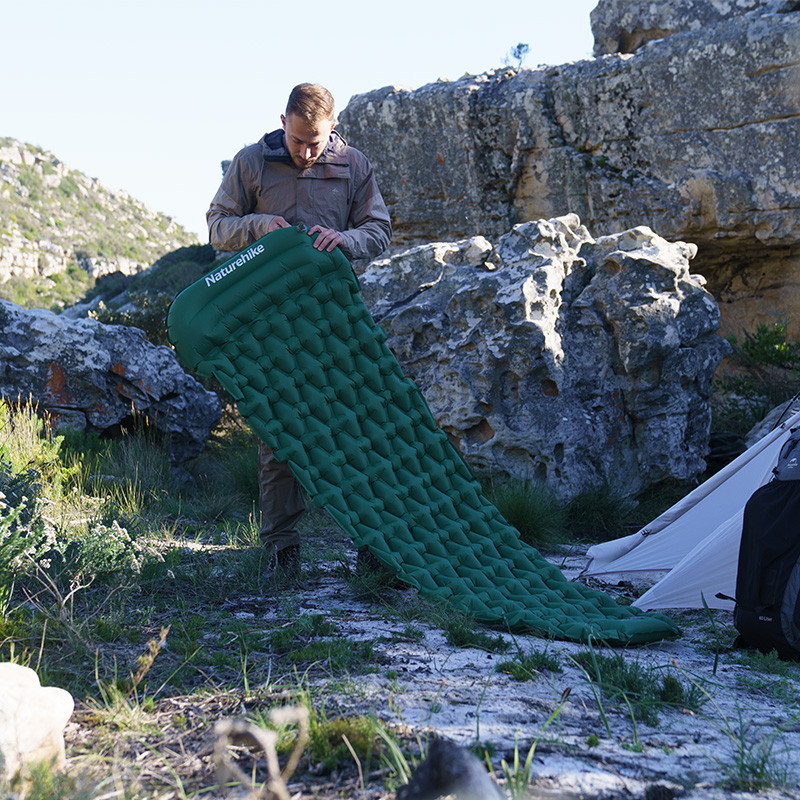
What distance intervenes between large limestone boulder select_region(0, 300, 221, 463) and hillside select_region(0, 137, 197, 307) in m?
27.6

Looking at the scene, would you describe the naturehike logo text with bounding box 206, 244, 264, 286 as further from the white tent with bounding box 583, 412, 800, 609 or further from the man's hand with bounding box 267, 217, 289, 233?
the white tent with bounding box 583, 412, 800, 609

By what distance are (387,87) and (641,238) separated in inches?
187

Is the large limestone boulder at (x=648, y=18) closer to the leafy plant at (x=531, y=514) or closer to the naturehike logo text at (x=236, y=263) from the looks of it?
the leafy plant at (x=531, y=514)

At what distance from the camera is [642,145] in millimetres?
8352

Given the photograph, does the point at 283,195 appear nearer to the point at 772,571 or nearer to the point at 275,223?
the point at 275,223

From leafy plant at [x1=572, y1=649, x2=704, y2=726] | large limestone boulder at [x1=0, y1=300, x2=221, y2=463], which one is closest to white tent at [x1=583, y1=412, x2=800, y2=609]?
leafy plant at [x1=572, y1=649, x2=704, y2=726]

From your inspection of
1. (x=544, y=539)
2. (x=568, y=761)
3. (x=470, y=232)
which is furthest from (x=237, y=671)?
(x=470, y=232)

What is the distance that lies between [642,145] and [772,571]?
22.4 feet

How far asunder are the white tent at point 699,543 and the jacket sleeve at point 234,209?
8.24ft

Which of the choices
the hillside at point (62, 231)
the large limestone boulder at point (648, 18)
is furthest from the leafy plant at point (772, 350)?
the hillside at point (62, 231)

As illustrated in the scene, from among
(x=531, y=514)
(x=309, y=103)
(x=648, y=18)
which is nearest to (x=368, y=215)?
(x=309, y=103)

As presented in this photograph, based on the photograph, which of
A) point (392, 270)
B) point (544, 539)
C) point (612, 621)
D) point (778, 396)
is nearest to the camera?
point (612, 621)

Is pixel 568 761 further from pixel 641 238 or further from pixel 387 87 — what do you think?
pixel 387 87

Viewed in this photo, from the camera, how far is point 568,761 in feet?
5.51
